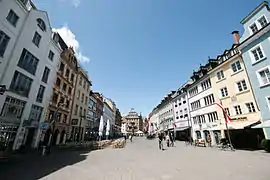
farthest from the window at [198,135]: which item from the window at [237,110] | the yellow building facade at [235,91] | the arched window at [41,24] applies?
the arched window at [41,24]

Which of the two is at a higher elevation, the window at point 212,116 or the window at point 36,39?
the window at point 36,39

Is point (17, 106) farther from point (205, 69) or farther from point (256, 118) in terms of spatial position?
point (205, 69)

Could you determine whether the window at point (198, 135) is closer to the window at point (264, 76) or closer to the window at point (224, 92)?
the window at point (224, 92)

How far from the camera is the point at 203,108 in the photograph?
89.4ft

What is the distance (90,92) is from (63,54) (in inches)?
637

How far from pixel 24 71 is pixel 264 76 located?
1149 inches

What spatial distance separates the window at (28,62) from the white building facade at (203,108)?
28605 millimetres

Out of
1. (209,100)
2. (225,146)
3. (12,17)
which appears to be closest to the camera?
(12,17)

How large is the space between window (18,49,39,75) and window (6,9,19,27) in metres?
3.19

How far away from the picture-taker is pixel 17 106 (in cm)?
1653

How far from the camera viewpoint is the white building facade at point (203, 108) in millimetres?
24136

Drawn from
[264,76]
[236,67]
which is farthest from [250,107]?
[236,67]

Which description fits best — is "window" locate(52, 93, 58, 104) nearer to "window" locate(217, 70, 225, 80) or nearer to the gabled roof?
"window" locate(217, 70, 225, 80)

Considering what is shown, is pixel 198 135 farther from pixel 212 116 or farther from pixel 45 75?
pixel 45 75
